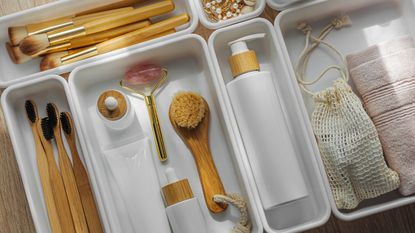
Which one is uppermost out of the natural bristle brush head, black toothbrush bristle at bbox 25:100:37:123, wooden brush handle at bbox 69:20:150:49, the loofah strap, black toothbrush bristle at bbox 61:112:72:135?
wooden brush handle at bbox 69:20:150:49

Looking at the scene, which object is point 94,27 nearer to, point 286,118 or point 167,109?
point 167,109

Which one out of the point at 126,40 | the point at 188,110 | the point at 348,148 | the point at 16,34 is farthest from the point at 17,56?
the point at 348,148

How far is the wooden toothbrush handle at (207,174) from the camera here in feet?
2.56

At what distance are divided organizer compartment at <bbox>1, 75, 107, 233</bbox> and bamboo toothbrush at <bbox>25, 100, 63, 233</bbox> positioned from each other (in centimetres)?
1

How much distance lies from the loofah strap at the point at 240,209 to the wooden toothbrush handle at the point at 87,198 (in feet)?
0.57

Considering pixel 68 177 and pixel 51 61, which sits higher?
pixel 51 61

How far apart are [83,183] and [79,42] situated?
21 centimetres

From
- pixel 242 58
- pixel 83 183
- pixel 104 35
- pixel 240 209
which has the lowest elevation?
pixel 240 209

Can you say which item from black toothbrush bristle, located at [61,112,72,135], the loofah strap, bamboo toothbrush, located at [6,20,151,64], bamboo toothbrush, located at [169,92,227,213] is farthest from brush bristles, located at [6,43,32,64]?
the loofah strap

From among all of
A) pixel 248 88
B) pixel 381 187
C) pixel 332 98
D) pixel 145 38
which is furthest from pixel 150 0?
pixel 381 187

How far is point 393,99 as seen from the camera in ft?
2.42

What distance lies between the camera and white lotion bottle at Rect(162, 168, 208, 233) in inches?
29.2

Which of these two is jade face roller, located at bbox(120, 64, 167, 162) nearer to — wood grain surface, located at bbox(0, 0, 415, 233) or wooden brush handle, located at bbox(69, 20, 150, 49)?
wooden brush handle, located at bbox(69, 20, 150, 49)

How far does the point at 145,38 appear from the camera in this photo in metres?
0.79
